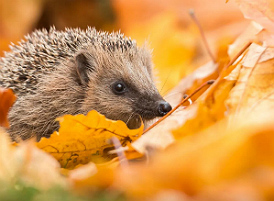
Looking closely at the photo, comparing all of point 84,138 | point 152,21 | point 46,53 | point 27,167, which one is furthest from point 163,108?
point 152,21

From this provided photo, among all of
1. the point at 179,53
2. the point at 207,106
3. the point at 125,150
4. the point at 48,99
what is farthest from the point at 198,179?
the point at 179,53

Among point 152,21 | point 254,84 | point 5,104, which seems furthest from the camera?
→ point 152,21

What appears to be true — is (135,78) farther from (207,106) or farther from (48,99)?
(207,106)

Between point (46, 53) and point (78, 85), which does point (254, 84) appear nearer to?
point (78, 85)

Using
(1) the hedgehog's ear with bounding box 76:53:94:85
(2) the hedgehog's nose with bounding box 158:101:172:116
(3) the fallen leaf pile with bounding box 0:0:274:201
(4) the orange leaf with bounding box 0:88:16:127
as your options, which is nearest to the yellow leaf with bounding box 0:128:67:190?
(3) the fallen leaf pile with bounding box 0:0:274:201

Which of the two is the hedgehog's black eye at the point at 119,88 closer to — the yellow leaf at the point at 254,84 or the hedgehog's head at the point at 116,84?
the hedgehog's head at the point at 116,84

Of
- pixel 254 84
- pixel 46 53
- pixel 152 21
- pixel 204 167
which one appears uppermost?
pixel 152 21

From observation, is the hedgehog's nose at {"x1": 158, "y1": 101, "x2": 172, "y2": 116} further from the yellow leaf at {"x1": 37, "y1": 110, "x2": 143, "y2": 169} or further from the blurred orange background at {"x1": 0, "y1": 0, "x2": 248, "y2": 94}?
the blurred orange background at {"x1": 0, "y1": 0, "x2": 248, "y2": 94}

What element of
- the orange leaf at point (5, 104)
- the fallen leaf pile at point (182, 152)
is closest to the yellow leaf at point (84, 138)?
the fallen leaf pile at point (182, 152)
